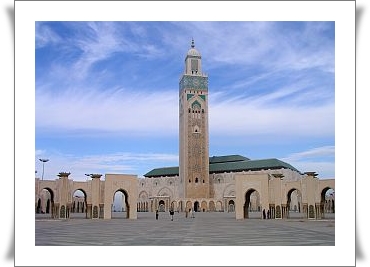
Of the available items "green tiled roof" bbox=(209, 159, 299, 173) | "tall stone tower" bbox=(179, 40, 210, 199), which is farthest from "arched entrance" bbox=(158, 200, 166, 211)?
"green tiled roof" bbox=(209, 159, 299, 173)

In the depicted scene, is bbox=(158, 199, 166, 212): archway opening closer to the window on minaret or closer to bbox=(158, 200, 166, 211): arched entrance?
bbox=(158, 200, 166, 211): arched entrance

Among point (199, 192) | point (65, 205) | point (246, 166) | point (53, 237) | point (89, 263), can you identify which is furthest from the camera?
point (246, 166)

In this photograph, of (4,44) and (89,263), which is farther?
(4,44)

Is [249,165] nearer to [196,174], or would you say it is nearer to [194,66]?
[196,174]

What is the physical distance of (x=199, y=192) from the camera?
1857 inches

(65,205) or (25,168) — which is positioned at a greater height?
(25,168)

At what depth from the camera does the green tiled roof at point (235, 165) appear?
49.5 metres

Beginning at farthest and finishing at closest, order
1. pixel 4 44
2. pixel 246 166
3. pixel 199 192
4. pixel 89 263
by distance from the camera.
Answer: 1. pixel 246 166
2. pixel 199 192
3. pixel 4 44
4. pixel 89 263

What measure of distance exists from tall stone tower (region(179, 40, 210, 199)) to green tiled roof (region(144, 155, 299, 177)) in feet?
11.9

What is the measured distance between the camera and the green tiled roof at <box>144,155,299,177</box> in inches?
1949
